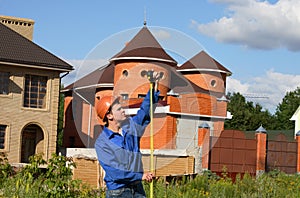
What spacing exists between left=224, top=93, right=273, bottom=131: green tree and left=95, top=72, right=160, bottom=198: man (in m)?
52.4

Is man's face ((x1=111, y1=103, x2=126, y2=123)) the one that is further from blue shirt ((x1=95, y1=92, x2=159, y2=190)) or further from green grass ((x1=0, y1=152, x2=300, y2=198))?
green grass ((x1=0, y1=152, x2=300, y2=198))

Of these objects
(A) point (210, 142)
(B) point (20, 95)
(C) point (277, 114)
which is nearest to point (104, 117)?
(A) point (210, 142)

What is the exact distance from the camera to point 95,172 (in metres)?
17.9

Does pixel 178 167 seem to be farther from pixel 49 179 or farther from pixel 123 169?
pixel 123 169

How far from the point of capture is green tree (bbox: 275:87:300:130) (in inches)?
2534

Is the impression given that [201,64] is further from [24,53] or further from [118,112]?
[24,53]

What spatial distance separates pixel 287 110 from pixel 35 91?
45680 millimetres

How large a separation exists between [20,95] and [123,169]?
71.0 ft

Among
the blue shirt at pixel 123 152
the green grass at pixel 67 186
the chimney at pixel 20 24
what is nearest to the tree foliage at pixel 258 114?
the chimney at pixel 20 24

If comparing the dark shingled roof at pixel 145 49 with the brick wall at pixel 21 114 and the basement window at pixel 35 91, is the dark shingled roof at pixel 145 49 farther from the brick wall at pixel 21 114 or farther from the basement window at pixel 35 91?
the basement window at pixel 35 91

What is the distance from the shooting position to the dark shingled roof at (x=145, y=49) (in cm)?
632

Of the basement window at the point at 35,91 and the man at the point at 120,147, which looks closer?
the man at the point at 120,147

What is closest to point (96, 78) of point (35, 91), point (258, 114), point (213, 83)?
point (213, 83)

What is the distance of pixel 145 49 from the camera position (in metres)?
7.70
